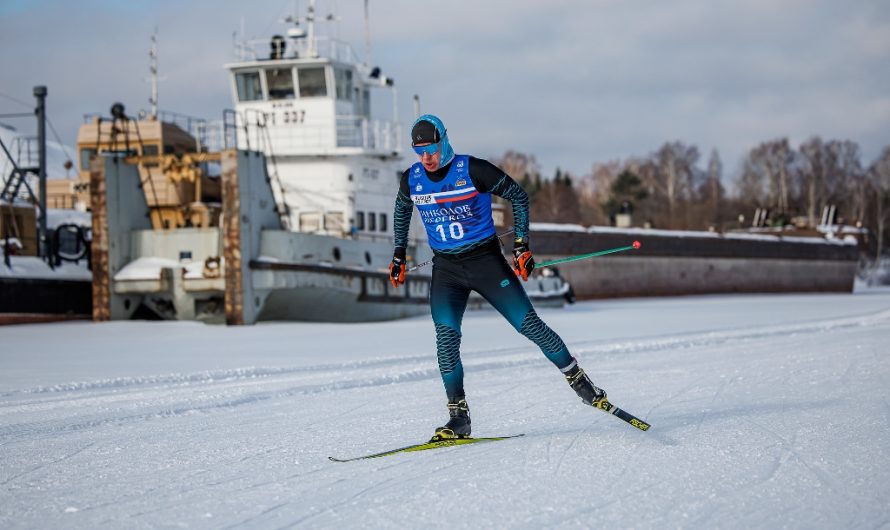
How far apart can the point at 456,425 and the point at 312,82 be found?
16394 mm

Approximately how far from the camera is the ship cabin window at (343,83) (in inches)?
829

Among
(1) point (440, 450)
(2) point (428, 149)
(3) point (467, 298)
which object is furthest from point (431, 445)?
(2) point (428, 149)

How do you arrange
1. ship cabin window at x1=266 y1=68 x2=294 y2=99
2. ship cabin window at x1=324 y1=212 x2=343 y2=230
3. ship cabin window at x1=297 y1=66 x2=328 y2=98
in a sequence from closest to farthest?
ship cabin window at x1=324 y1=212 x2=343 y2=230 < ship cabin window at x1=297 y1=66 x2=328 y2=98 < ship cabin window at x1=266 y1=68 x2=294 y2=99

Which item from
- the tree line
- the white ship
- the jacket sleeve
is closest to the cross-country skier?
the jacket sleeve

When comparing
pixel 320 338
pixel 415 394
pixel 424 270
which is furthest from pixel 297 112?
pixel 415 394

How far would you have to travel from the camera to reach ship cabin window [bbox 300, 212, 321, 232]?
19.9 m

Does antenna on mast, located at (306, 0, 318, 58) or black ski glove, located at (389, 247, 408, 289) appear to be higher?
antenna on mast, located at (306, 0, 318, 58)

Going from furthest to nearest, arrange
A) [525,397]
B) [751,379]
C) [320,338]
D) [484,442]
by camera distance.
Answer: [320,338] < [751,379] < [525,397] < [484,442]

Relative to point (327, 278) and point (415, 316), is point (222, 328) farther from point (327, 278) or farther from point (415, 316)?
point (415, 316)

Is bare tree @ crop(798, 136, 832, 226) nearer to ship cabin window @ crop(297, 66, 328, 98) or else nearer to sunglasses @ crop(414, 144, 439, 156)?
ship cabin window @ crop(297, 66, 328, 98)

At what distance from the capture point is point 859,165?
3406 inches

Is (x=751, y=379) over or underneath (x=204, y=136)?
underneath

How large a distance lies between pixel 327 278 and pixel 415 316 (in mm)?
3765

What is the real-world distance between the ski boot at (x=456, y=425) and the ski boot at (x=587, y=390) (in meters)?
0.64
